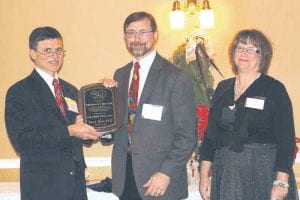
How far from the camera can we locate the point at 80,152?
327 centimetres

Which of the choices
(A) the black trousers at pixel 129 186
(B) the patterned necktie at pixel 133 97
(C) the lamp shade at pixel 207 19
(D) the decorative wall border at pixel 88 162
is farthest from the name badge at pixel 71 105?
(C) the lamp shade at pixel 207 19

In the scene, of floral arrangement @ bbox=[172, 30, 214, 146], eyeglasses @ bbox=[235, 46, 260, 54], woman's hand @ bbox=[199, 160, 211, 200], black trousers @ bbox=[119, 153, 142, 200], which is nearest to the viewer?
eyeglasses @ bbox=[235, 46, 260, 54]

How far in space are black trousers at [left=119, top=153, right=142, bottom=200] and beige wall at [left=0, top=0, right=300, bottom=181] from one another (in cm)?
173

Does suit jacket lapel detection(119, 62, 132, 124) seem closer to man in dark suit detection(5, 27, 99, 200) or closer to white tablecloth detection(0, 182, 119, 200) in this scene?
man in dark suit detection(5, 27, 99, 200)

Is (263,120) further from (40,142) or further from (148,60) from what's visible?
(40,142)

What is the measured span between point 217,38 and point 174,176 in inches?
81.0

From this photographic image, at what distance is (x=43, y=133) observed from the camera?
2.99 meters

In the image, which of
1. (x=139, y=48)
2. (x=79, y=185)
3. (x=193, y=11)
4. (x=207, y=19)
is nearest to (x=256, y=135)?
(x=139, y=48)

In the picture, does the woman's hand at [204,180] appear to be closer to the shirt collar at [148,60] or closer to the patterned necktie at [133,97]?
the patterned necktie at [133,97]

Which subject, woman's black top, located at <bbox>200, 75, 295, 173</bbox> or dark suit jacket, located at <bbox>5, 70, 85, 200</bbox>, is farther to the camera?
dark suit jacket, located at <bbox>5, 70, 85, 200</bbox>

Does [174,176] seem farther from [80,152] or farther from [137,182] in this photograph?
[80,152]

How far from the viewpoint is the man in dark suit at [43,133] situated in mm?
3018

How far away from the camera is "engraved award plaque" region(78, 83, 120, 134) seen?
3.10 meters

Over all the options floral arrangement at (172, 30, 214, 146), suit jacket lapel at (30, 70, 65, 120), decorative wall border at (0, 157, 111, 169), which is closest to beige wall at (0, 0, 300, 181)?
decorative wall border at (0, 157, 111, 169)
